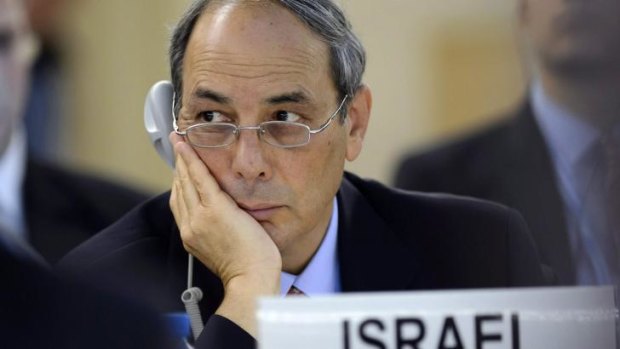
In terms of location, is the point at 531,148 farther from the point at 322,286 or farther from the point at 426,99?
the point at 322,286

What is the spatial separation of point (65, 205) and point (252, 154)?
1.89ft

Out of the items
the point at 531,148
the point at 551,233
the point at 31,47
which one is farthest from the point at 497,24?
the point at 31,47

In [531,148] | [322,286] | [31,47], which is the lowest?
[322,286]

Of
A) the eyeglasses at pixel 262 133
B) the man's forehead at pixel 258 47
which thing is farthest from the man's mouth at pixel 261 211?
the man's forehead at pixel 258 47

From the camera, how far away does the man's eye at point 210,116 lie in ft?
7.81

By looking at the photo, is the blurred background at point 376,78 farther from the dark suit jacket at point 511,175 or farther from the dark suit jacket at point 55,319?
the dark suit jacket at point 55,319

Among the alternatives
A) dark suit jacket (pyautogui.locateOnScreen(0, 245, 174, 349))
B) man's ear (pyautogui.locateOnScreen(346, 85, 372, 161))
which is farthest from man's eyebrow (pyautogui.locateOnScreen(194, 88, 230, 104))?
dark suit jacket (pyautogui.locateOnScreen(0, 245, 174, 349))

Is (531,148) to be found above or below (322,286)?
above

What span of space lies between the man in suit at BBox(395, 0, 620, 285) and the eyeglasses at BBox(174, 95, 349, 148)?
318mm

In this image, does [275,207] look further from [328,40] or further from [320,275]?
[328,40]

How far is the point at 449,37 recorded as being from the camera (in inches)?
101

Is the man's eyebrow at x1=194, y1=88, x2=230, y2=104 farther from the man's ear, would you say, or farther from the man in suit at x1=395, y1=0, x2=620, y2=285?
the man in suit at x1=395, y1=0, x2=620, y2=285

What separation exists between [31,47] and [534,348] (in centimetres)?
112

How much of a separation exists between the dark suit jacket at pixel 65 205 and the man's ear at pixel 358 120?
446mm
